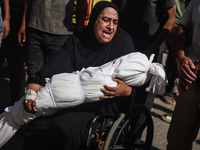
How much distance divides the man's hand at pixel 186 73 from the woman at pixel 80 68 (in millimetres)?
474

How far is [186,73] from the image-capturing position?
6.63ft

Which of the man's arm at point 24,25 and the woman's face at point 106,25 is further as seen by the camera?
the man's arm at point 24,25

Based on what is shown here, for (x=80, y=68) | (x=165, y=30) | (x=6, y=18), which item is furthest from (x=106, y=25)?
(x=6, y=18)

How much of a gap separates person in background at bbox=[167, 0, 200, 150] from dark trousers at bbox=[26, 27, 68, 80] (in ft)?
4.55

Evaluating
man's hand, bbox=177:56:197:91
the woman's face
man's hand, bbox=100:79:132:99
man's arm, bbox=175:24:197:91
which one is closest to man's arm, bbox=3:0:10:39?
the woman's face

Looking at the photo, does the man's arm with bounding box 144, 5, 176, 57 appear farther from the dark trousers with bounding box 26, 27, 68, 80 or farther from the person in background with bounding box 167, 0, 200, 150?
the dark trousers with bounding box 26, 27, 68, 80

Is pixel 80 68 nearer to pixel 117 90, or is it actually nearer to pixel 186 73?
pixel 117 90

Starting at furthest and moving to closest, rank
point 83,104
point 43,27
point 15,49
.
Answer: point 15,49, point 43,27, point 83,104

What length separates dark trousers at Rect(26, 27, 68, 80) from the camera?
9.95 feet

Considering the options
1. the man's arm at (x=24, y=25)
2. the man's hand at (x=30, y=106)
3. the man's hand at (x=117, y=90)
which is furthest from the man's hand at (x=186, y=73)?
the man's arm at (x=24, y=25)

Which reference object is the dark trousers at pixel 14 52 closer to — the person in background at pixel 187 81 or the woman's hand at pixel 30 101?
the woman's hand at pixel 30 101

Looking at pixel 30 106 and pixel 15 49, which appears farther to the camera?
pixel 15 49

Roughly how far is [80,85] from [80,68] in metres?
0.46

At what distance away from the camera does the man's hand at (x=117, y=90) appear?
2.21 meters
